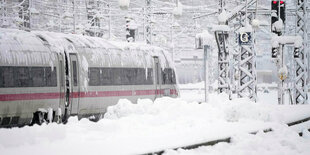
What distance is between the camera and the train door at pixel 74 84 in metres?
15.1

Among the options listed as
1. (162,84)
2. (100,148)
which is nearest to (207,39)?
(162,84)

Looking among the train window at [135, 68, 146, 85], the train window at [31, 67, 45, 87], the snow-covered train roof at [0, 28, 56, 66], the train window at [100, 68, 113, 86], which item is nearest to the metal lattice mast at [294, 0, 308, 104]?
the train window at [135, 68, 146, 85]

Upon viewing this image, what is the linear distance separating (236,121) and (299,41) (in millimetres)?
10231

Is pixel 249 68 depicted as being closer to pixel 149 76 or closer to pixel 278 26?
pixel 278 26

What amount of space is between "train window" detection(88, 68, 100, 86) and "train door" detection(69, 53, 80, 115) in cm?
71

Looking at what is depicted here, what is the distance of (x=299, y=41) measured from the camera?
70.8ft

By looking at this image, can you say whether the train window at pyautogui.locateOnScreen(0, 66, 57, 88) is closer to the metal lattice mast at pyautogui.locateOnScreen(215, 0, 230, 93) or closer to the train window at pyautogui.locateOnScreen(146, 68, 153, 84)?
the train window at pyautogui.locateOnScreen(146, 68, 153, 84)

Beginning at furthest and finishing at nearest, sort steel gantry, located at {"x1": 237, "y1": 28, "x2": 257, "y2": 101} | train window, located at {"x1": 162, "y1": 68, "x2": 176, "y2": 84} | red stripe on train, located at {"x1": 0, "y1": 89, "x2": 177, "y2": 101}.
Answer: steel gantry, located at {"x1": 237, "y1": 28, "x2": 257, "y2": 101}, train window, located at {"x1": 162, "y1": 68, "x2": 176, "y2": 84}, red stripe on train, located at {"x1": 0, "y1": 89, "x2": 177, "y2": 101}

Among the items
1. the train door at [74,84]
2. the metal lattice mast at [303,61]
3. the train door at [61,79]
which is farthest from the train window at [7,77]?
the metal lattice mast at [303,61]

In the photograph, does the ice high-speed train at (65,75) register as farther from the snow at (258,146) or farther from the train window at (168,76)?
the snow at (258,146)

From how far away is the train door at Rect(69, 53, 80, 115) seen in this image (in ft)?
49.4

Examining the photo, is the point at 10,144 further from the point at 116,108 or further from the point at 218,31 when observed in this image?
the point at 218,31

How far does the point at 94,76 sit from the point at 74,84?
3.71 feet

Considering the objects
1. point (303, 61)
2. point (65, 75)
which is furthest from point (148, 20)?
point (65, 75)
